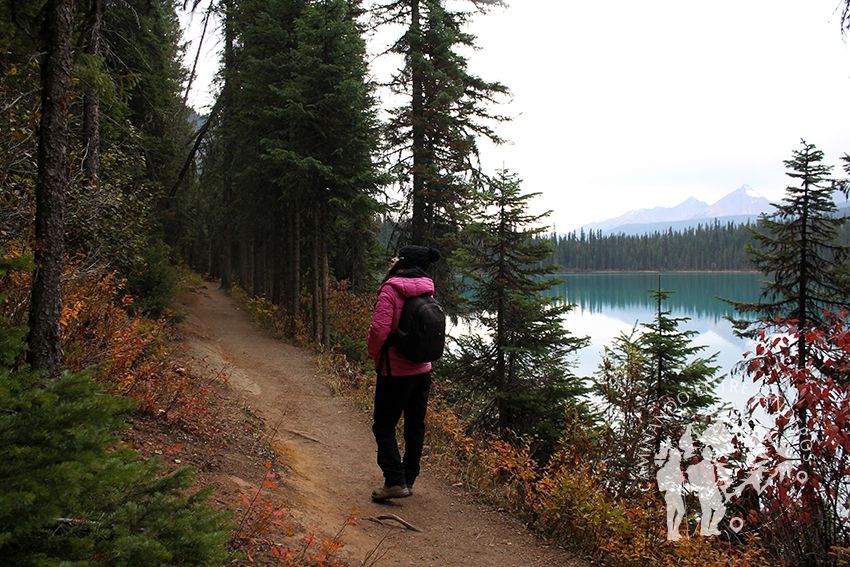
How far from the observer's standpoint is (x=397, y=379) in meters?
4.26

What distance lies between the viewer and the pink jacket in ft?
13.5

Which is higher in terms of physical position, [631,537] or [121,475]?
[121,475]

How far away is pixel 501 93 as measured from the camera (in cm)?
1555

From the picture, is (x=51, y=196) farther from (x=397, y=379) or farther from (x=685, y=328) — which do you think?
(x=685, y=328)

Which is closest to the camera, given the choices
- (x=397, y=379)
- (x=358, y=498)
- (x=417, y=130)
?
(x=397, y=379)

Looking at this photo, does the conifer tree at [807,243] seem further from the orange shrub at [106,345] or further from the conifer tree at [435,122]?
the orange shrub at [106,345]

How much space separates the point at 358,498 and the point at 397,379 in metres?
1.31

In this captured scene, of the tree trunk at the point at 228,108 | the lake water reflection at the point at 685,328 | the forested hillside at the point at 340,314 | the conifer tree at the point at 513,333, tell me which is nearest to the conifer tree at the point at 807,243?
the forested hillside at the point at 340,314

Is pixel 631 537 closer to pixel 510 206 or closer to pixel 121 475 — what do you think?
pixel 121 475

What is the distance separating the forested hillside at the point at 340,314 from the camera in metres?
2.04

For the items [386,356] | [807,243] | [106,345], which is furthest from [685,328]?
[106,345]

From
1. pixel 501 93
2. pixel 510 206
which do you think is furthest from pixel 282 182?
pixel 501 93

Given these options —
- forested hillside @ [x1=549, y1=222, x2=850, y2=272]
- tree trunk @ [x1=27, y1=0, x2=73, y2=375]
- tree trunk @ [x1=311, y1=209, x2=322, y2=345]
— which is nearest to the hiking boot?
tree trunk @ [x1=27, y1=0, x2=73, y2=375]

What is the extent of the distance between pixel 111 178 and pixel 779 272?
56.6ft
